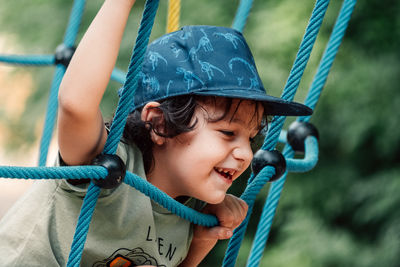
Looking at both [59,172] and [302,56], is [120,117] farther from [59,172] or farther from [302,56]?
[302,56]

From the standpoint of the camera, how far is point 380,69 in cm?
173

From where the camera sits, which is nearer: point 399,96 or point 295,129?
point 295,129

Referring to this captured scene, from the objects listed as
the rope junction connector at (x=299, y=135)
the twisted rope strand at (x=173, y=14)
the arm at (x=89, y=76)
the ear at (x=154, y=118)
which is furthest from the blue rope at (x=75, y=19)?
the arm at (x=89, y=76)

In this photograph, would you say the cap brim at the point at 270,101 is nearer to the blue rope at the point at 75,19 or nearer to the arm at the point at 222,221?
the arm at the point at 222,221

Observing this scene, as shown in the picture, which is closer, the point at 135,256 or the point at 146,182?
the point at 146,182

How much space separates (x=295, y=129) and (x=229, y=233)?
1.13 ft

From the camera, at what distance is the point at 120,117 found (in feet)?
2.20

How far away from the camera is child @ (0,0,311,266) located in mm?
767

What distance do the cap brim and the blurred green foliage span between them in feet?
2.92

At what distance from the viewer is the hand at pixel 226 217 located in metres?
0.89

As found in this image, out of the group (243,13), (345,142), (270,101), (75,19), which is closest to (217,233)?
(270,101)

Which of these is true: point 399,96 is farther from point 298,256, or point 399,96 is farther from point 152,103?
point 152,103

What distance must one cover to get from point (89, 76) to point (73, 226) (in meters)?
0.23

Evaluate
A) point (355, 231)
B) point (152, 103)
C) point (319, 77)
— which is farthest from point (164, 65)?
point (355, 231)
